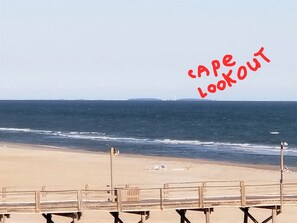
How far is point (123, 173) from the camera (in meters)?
59.9

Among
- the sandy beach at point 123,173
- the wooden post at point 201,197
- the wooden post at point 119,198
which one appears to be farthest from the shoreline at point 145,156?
the wooden post at point 119,198

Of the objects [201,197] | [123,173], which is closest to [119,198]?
[201,197]

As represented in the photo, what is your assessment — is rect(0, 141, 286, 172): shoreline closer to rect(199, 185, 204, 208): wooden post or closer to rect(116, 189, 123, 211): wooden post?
rect(199, 185, 204, 208): wooden post

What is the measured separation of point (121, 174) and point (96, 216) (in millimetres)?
18496

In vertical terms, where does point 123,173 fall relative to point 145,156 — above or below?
below

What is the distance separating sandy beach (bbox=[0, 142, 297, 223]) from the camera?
41.2m

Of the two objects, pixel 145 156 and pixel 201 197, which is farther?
pixel 145 156

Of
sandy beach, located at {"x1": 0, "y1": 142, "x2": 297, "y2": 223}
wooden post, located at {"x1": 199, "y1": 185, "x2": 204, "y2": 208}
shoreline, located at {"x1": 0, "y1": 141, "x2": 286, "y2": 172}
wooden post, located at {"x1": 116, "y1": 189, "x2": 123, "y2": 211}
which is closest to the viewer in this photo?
wooden post, located at {"x1": 116, "y1": 189, "x2": 123, "y2": 211}

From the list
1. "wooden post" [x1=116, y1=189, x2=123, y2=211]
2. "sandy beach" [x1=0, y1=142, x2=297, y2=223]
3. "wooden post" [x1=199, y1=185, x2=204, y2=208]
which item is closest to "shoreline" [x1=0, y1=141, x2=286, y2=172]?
"sandy beach" [x1=0, y1=142, x2=297, y2=223]

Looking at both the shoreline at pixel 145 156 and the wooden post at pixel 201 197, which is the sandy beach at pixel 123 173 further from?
the wooden post at pixel 201 197

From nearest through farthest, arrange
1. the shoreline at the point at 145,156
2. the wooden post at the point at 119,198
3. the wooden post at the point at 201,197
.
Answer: the wooden post at the point at 119,198, the wooden post at the point at 201,197, the shoreline at the point at 145,156

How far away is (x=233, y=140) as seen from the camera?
105 metres

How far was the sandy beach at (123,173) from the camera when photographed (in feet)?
135

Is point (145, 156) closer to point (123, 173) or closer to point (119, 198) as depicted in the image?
point (123, 173)
